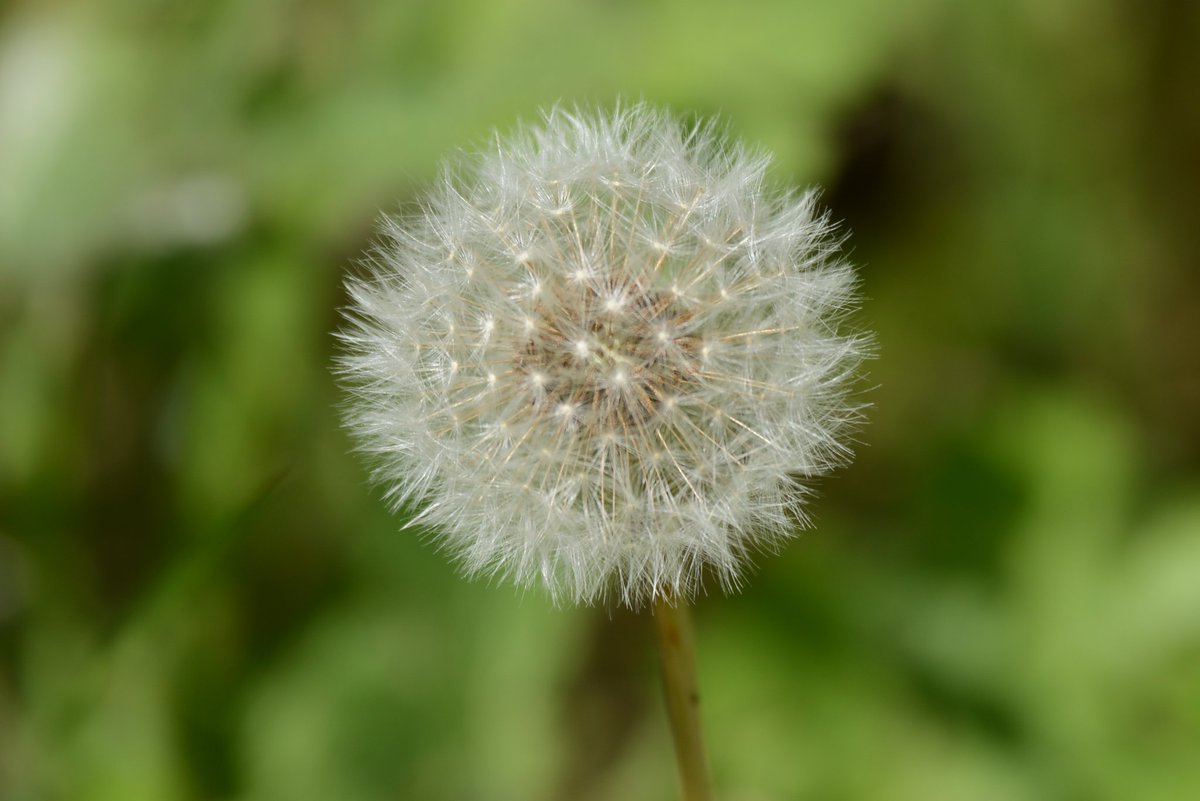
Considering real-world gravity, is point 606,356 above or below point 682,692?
above

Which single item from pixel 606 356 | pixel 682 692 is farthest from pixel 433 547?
pixel 682 692

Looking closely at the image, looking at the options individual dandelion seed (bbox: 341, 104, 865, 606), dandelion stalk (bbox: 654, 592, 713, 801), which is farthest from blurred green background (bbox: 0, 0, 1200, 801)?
dandelion stalk (bbox: 654, 592, 713, 801)

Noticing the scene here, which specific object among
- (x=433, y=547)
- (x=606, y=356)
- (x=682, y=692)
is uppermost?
(x=433, y=547)

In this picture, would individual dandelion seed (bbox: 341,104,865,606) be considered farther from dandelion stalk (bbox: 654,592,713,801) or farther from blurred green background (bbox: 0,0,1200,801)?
blurred green background (bbox: 0,0,1200,801)

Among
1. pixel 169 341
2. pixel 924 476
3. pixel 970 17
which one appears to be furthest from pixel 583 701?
pixel 970 17

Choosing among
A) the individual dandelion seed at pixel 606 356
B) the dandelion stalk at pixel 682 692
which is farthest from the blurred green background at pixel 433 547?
the dandelion stalk at pixel 682 692

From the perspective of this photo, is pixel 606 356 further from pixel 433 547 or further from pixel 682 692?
pixel 433 547

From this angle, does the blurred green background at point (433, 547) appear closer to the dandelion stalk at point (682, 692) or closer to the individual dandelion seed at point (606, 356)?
the individual dandelion seed at point (606, 356)
